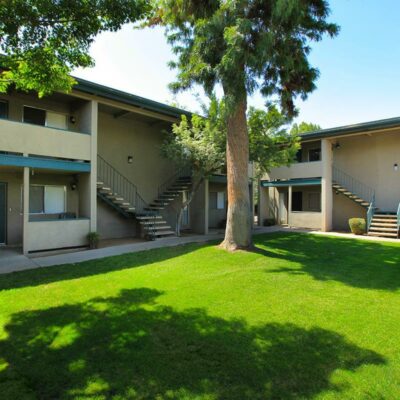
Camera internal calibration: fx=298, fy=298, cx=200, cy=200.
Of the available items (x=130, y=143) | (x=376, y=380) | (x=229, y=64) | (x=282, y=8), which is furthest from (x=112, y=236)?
(x=376, y=380)

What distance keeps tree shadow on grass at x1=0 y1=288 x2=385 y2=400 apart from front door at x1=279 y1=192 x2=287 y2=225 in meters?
16.8

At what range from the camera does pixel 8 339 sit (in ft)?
13.4

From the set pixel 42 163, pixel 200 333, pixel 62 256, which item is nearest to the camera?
pixel 200 333

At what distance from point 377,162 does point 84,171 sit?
51.0ft

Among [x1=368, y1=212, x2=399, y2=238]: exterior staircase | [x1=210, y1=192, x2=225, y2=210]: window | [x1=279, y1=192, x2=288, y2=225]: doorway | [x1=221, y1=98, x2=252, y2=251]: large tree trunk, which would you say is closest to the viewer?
[x1=221, y1=98, x2=252, y2=251]: large tree trunk

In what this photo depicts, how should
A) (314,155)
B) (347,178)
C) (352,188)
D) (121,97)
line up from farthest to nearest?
1. (314,155)
2. (347,178)
3. (352,188)
4. (121,97)

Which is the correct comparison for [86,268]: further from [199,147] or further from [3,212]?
[199,147]

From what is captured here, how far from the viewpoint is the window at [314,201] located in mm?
19219

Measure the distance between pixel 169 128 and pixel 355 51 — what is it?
880cm

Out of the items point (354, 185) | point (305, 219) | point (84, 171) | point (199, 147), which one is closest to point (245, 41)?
point (199, 147)

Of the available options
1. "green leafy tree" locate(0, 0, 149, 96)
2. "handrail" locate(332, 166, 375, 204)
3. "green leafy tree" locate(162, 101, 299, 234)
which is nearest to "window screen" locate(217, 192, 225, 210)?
"green leafy tree" locate(162, 101, 299, 234)

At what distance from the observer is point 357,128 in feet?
50.4

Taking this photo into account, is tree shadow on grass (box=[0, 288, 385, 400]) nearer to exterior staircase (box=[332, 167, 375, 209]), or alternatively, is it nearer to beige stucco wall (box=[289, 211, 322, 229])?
beige stucco wall (box=[289, 211, 322, 229])

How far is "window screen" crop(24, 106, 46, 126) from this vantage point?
1099 centimetres
